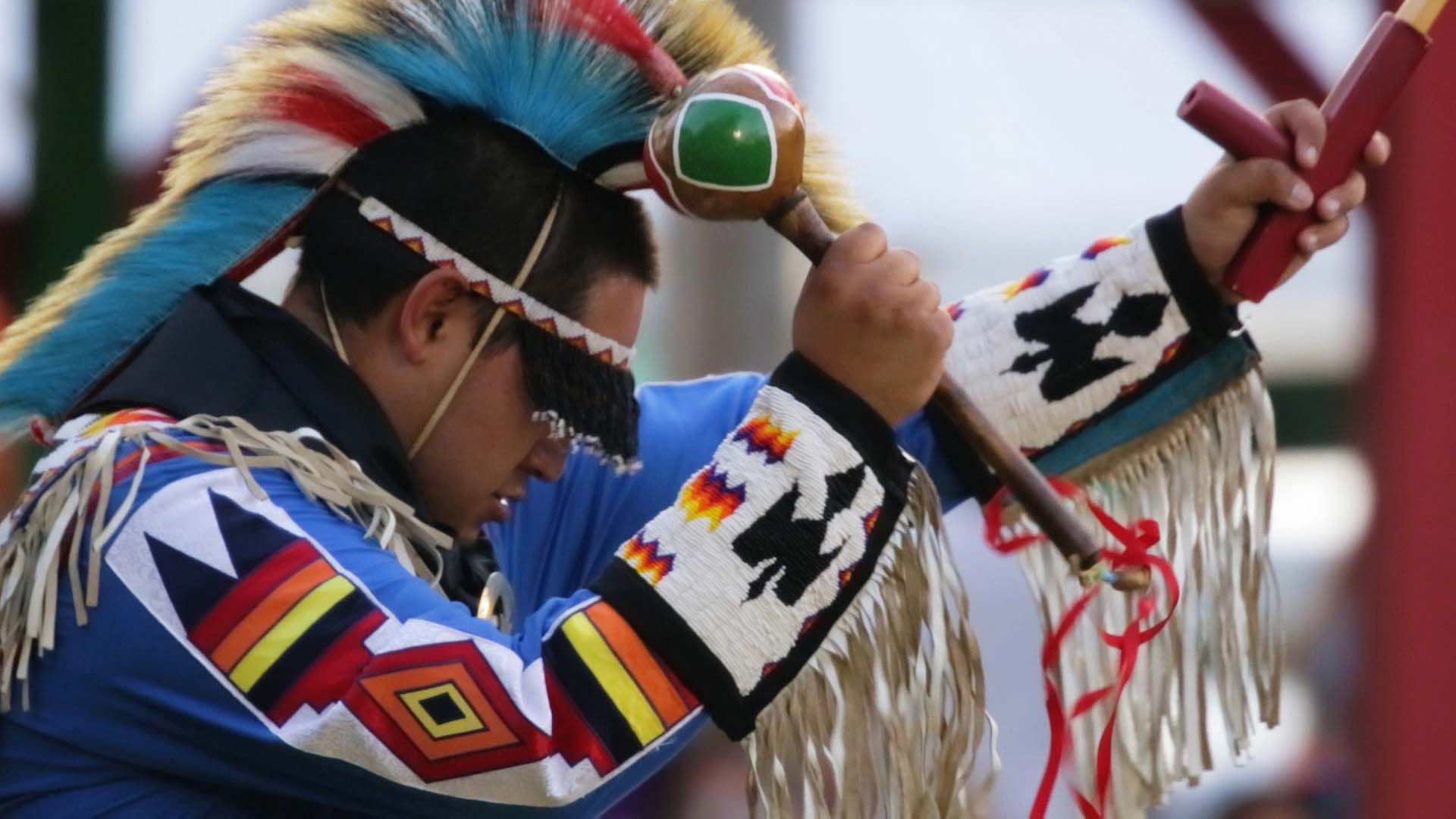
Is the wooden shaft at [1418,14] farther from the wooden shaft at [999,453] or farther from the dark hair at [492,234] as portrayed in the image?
the dark hair at [492,234]

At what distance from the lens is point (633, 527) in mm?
2197

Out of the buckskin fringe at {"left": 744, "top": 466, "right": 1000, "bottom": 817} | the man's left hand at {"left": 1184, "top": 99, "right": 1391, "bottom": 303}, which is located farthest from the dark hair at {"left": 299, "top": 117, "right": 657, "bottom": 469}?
the man's left hand at {"left": 1184, "top": 99, "right": 1391, "bottom": 303}

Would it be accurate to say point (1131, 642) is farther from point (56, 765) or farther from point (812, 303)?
point (56, 765)

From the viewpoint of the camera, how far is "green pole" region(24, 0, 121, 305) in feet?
10.8

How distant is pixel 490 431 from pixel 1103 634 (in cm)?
55

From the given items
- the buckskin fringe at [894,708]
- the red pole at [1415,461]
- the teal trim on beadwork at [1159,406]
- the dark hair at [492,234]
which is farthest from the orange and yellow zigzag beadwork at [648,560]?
the red pole at [1415,461]

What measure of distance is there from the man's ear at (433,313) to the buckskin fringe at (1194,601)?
1.95 feet

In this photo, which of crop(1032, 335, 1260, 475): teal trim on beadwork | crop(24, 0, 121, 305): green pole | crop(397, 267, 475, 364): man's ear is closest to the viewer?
crop(397, 267, 475, 364): man's ear

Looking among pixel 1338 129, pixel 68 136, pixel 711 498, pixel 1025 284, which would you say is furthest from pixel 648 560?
pixel 68 136

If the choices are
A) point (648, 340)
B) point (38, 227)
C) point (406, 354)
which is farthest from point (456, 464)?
point (648, 340)

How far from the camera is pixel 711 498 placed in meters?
1.66

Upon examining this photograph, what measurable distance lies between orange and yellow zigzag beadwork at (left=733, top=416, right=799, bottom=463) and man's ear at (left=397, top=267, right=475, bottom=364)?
319mm

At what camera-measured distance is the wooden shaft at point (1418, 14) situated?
6.32 feet

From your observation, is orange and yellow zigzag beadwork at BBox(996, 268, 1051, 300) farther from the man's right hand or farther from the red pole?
the red pole
